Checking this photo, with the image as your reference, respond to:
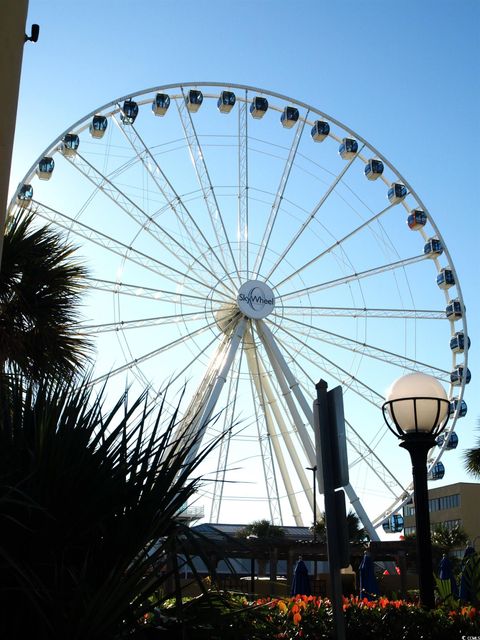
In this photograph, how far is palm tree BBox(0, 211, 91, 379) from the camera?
30.5 feet

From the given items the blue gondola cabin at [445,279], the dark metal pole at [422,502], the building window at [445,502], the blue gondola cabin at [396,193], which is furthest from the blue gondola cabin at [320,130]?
the building window at [445,502]

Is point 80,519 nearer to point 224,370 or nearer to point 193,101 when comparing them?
point 224,370

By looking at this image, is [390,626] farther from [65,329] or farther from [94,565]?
[65,329]

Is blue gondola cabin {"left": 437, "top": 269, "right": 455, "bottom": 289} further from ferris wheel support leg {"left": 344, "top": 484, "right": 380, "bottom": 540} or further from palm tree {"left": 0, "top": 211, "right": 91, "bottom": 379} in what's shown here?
palm tree {"left": 0, "top": 211, "right": 91, "bottom": 379}

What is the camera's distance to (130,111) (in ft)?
84.8

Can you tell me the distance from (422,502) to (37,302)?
15.6 feet

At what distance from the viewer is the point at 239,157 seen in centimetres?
2764

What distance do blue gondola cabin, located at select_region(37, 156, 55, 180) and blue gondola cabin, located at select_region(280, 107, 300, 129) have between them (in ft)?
25.4

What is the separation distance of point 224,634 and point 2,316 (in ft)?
19.4

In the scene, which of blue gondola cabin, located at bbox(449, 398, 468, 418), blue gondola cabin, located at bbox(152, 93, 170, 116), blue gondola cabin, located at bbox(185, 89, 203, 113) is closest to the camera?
blue gondola cabin, located at bbox(152, 93, 170, 116)

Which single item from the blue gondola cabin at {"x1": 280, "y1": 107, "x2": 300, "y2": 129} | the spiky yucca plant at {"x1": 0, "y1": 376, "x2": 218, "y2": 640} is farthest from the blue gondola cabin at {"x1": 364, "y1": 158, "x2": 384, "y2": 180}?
the spiky yucca plant at {"x1": 0, "y1": 376, "x2": 218, "y2": 640}

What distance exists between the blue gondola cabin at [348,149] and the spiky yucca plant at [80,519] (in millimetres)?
24740

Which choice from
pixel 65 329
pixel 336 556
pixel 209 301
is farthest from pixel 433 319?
pixel 336 556

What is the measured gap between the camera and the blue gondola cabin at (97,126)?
25531 millimetres
